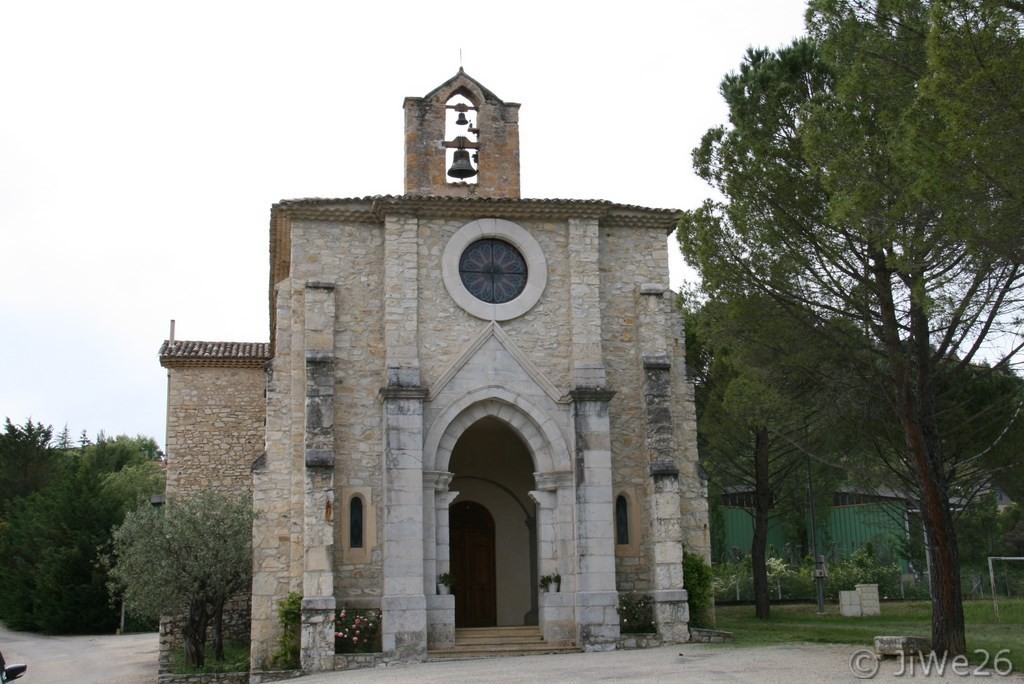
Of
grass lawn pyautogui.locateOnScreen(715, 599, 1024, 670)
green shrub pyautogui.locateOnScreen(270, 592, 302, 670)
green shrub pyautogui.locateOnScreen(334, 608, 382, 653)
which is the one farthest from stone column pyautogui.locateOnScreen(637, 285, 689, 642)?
green shrub pyautogui.locateOnScreen(270, 592, 302, 670)

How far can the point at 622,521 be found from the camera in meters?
17.9

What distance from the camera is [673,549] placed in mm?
17438

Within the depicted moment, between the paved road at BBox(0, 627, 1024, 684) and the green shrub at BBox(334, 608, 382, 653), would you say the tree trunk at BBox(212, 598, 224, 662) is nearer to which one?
the paved road at BBox(0, 627, 1024, 684)

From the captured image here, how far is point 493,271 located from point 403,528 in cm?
483

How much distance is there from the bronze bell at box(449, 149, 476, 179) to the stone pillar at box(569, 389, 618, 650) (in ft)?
16.2

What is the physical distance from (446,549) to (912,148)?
973cm

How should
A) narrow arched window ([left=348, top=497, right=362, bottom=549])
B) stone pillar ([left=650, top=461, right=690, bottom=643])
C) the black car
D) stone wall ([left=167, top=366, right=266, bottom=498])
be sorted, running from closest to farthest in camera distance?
1. the black car
2. narrow arched window ([left=348, top=497, right=362, bottom=549])
3. stone pillar ([left=650, top=461, right=690, bottom=643])
4. stone wall ([left=167, top=366, right=266, bottom=498])

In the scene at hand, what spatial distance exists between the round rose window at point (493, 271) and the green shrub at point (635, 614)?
556cm

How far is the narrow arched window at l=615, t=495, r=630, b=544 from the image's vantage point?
1778cm

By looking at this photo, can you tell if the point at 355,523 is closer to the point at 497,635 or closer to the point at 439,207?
the point at 497,635

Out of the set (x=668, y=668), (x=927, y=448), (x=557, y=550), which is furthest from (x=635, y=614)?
(x=927, y=448)

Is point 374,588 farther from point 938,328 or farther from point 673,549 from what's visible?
point 938,328

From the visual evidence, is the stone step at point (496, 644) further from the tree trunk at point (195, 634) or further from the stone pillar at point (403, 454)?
the tree trunk at point (195, 634)

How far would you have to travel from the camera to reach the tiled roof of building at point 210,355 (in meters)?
24.0
